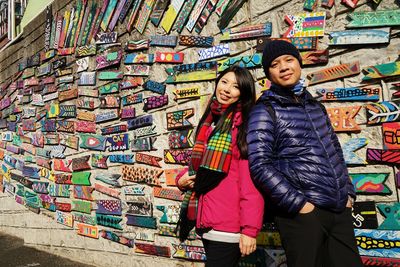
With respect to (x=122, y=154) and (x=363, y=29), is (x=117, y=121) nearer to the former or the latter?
(x=122, y=154)

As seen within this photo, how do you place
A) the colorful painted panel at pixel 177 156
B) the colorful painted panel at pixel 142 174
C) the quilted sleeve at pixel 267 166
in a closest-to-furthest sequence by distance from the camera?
the quilted sleeve at pixel 267 166, the colorful painted panel at pixel 177 156, the colorful painted panel at pixel 142 174

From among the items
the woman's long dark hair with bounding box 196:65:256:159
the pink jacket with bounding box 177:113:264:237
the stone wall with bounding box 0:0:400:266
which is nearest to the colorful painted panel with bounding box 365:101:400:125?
the stone wall with bounding box 0:0:400:266

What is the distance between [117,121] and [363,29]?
106 inches

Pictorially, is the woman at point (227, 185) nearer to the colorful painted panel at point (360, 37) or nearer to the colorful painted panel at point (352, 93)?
the colorful painted panel at point (352, 93)

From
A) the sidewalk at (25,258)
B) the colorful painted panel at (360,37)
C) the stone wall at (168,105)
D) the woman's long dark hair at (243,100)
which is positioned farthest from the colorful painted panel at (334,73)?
the sidewalk at (25,258)

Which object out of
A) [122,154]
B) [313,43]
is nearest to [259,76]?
[313,43]

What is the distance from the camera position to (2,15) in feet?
30.7

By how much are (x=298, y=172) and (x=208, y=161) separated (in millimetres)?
448

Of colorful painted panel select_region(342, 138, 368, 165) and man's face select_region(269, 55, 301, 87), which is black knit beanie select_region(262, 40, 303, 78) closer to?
man's face select_region(269, 55, 301, 87)

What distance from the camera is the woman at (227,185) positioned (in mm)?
1873

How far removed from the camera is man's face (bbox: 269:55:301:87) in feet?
6.44

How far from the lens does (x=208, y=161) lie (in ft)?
6.30

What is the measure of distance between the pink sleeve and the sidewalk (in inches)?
130

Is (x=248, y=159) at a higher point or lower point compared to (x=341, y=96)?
lower
